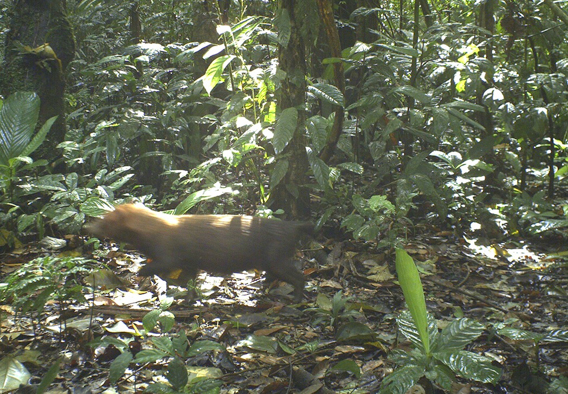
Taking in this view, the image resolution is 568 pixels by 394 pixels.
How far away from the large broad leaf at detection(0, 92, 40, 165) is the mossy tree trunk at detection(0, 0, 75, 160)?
24.7 inches

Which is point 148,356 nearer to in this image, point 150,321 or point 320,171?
point 150,321

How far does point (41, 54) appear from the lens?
419 centimetres

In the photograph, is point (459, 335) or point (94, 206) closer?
point (459, 335)

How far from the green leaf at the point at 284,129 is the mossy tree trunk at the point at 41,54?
81.7 inches

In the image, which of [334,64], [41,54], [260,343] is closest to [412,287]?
[260,343]

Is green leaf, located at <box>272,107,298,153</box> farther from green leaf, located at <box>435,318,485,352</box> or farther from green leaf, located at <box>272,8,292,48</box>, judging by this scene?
green leaf, located at <box>435,318,485,352</box>

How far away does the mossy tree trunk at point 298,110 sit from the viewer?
410 cm

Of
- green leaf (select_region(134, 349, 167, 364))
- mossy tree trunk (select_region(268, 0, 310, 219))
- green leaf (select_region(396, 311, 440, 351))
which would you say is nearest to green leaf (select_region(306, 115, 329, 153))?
mossy tree trunk (select_region(268, 0, 310, 219))

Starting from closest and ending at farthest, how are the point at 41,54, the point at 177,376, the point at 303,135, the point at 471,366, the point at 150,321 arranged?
the point at 471,366, the point at 177,376, the point at 150,321, the point at 41,54, the point at 303,135

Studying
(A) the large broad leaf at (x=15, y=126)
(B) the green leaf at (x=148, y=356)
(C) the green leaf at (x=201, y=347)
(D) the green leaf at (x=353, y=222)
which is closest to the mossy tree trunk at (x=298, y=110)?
(D) the green leaf at (x=353, y=222)

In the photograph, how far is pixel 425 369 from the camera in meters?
1.96

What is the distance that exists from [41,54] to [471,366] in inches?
162

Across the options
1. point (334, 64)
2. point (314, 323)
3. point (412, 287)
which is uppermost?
point (334, 64)

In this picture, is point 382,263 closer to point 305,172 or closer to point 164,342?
point 305,172
